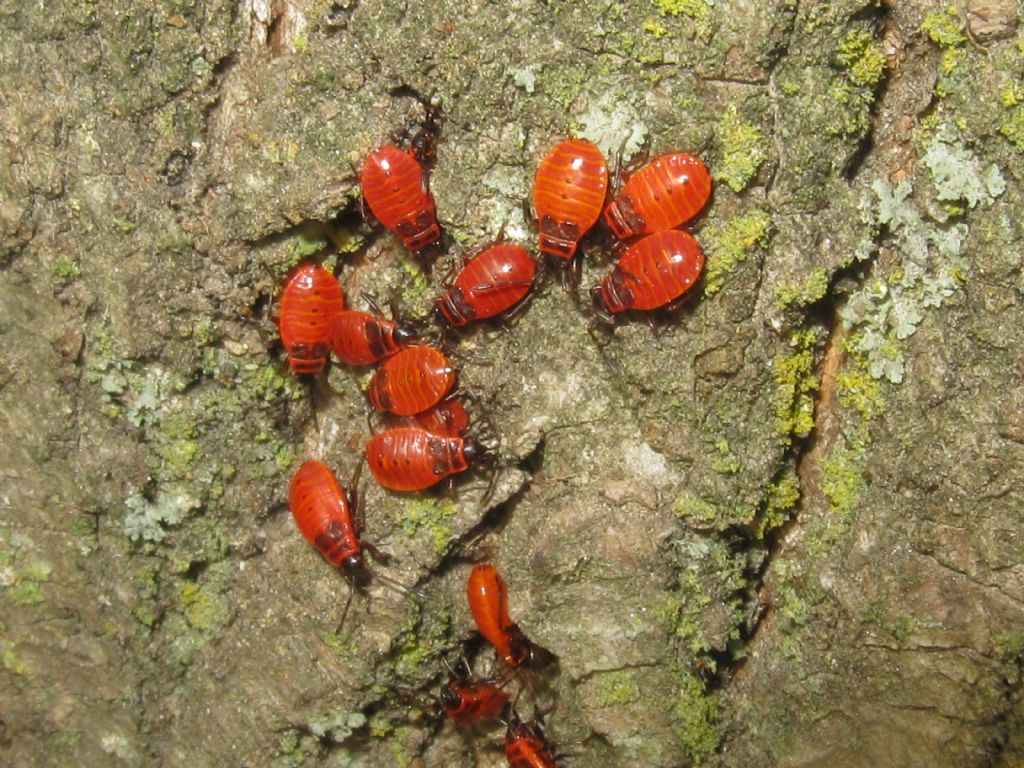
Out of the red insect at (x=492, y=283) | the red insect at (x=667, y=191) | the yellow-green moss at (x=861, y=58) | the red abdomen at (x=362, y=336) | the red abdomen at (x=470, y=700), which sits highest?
the yellow-green moss at (x=861, y=58)

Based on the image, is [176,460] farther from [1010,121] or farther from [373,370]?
[1010,121]

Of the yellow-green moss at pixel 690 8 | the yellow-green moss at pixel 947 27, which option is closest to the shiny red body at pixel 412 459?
the yellow-green moss at pixel 690 8

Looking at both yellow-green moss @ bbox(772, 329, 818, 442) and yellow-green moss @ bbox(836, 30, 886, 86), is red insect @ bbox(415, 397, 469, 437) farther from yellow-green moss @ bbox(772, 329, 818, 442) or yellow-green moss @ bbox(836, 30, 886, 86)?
yellow-green moss @ bbox(836, 30, 886, 86)

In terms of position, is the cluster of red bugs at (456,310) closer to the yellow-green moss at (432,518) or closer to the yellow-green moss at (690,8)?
the yellow-green moss at (432,518)

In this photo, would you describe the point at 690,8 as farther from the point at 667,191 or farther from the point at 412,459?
the point at 412,459

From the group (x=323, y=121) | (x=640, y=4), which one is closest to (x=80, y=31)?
(x=323, y=121)

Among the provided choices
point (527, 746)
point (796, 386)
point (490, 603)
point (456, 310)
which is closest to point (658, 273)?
point (796, 386)
